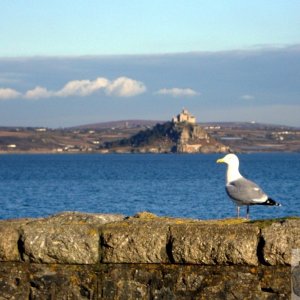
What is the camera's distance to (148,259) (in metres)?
6.85

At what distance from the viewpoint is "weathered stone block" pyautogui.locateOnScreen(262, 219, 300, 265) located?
655cm

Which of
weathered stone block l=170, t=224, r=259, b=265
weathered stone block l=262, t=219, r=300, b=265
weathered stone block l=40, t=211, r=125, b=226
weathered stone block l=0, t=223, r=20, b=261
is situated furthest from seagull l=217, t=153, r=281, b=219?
weathered stone block l=0, t=223, r=20, b=261

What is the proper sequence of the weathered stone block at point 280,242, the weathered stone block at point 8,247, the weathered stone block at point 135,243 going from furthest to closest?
1. the weathered stone block at point 8,247
2. the weathered stone block at point 135,243
3. the weathered stone block at point 280,242

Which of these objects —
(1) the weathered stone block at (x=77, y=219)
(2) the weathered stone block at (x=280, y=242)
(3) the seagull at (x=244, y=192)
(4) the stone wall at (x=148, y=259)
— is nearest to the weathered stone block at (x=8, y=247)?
(4) the stone wall at (x=148, y=259)

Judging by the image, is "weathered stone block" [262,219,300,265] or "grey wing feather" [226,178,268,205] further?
"grey wing feather" [226,178,268,205]

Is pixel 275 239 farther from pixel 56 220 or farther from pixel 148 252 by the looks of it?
pixel 56 220

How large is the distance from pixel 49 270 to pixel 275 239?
171 cm

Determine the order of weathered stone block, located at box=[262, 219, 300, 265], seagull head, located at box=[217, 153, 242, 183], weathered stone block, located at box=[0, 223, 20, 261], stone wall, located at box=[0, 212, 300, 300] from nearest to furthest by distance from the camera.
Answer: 1. weathered stone block, located at box=[262, 219, 300, 265]
2. stone wall, located at box=[0, 212, 300, 300]
3. weathered stone block, located at box=[0, 223, 20, 261]
4. seagull head, located at box=[217, 153, 242, 183]

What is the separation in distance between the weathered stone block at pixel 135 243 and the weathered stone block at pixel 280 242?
0.75 metres

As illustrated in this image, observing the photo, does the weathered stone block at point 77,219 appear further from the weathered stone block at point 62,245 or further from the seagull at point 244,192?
the seagull at point 244,192

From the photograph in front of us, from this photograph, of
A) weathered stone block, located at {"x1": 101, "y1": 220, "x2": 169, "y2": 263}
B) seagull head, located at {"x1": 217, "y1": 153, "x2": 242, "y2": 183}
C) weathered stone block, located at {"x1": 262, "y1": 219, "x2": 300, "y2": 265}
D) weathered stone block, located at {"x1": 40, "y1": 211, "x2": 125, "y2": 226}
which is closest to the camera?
weathered stone block, located at {"x1": 262, "y1": 219, "x2": 300, "y2": 265}

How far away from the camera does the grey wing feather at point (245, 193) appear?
921 cm

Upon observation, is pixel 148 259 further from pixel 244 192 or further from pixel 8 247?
pixel 244 192

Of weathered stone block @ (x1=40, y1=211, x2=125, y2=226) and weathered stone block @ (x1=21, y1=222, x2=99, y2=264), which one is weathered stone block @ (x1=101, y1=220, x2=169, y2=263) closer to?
weathered stone block @ (x1=21, y1=222, x2=99, y2=264)
